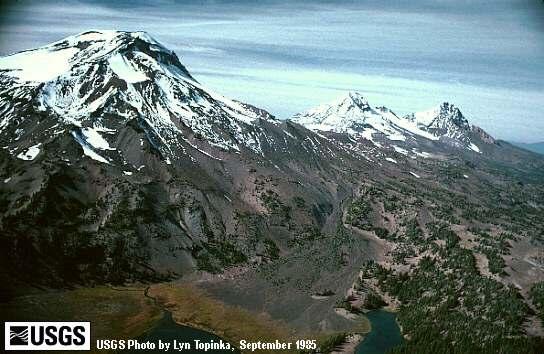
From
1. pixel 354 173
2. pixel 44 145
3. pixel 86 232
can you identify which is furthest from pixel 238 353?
pixel 354 173

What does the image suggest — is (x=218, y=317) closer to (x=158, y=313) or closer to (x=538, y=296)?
(x=158, y=313)

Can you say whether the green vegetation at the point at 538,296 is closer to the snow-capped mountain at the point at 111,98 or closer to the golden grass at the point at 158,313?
the golden grass at the point at 158,313

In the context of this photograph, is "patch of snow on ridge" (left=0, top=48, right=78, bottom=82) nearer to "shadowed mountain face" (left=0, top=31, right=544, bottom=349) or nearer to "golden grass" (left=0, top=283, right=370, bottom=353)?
"shadowed mountain face" (left=0, top=31, right=544, bottom=349)

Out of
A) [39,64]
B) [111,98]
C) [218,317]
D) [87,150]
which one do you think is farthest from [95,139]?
[218,317]

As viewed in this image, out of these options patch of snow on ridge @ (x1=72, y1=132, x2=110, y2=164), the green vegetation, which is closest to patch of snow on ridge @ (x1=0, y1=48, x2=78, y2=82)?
patch of snow on ridge @ (x1=72, y1=132, x2=110, y2=164)

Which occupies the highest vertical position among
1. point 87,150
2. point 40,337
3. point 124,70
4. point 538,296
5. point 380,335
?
point 124,70

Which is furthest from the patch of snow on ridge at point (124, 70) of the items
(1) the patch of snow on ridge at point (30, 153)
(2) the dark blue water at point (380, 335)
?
(2) the dark blue water at point (380, 335)
